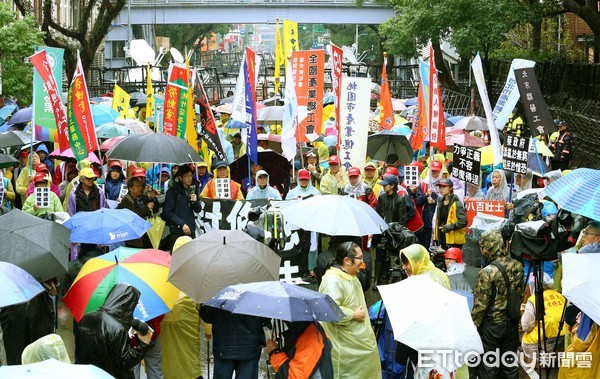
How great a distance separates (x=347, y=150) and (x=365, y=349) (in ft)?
22.6

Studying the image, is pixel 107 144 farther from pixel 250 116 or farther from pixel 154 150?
pixel 154 150

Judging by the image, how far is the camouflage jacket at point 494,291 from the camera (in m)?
8.16

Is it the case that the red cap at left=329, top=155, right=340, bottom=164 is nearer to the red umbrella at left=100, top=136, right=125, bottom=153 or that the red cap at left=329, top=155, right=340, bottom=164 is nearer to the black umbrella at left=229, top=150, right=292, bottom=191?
the black umbrella at left=229, top=150, right=292, bottom=191

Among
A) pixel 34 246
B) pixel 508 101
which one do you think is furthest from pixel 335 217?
pixel 508 101

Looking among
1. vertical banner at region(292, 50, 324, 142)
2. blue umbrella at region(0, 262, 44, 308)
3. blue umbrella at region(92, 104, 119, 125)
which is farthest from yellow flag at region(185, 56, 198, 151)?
blue umbrella at region(0, 262, 44, 308)

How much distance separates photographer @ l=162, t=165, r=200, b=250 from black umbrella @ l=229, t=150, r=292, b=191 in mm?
2808

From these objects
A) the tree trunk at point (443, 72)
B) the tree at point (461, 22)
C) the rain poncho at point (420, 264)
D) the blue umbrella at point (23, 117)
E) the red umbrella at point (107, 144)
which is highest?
the tree at point (461, 22)

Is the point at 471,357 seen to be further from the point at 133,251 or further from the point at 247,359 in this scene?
the point at 133,251

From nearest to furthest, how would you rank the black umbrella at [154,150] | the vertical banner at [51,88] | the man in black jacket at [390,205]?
the black umbrella at [154,150], the man in black jacket at [390,205], the vertical banner at [51,88]

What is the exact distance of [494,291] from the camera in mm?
8180

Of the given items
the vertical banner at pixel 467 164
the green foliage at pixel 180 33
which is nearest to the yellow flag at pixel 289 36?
the vertical banner at pixel 467 164

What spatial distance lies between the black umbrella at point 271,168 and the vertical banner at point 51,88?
2.79 metres

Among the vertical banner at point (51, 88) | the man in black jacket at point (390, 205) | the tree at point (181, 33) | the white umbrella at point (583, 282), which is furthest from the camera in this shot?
the tree at point (181, 33)

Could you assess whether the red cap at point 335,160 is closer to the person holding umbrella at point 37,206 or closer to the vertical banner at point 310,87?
the vertical banner at point 310,87
